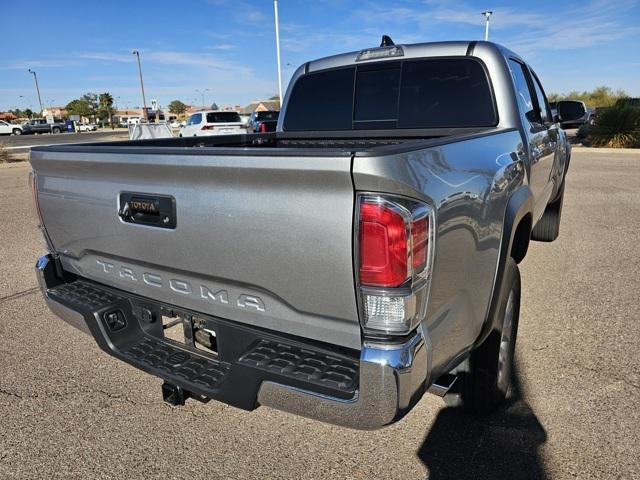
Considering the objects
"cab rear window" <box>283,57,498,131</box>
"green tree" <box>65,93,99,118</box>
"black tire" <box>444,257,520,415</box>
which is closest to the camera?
"black tire" <box>444,257,520,415</box>

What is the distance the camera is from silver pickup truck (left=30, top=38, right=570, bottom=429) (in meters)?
1.68

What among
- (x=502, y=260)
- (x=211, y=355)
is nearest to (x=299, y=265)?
(x=211, y=355)

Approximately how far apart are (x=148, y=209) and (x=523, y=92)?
3.01 metres

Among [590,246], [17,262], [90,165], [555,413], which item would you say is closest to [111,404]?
[90,165]

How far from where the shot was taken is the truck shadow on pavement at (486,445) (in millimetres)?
2354

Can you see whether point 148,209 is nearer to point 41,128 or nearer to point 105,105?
point 41,128

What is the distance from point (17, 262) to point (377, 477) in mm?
5461

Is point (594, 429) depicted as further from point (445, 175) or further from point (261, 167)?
point (261, 167)

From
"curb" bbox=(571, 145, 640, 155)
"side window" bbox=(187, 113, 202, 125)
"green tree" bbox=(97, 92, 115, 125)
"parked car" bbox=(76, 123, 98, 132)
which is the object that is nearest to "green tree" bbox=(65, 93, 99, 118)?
"green tree" bbox=(97, 92, 115, 125)

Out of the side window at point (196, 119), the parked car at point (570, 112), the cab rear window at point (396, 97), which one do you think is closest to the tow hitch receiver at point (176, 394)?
the cab rear window at point (396, 97)

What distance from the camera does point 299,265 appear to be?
1.80m

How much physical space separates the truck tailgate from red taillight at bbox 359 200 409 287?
61mm

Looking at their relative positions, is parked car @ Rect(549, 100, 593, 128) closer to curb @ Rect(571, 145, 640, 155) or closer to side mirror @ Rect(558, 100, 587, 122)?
side mirror @ Rect(558, 100, 587, 122)

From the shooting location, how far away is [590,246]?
6277 millimetres
